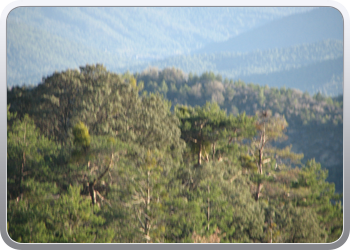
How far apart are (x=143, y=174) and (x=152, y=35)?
3.82 m

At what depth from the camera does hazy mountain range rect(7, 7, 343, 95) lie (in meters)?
6.57

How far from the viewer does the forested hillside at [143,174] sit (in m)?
6.84

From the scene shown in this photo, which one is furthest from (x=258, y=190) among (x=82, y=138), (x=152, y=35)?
(x=152, y=35)

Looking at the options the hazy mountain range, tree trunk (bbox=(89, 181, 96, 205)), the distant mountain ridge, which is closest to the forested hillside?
tree trunk (bbox=(89, 181, 96, 205))

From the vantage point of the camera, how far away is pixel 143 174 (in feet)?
26.2

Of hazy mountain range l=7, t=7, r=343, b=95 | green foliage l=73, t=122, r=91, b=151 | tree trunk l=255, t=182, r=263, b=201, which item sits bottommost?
tree trunk l=255, t=182, r=263, b=201

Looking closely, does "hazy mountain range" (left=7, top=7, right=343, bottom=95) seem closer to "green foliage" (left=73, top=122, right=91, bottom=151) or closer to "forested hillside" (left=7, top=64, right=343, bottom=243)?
"forested hillside" (left=7, top=64, right=343, bottom=243)

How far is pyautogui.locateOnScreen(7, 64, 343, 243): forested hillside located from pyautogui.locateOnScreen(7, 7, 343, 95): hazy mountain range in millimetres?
831

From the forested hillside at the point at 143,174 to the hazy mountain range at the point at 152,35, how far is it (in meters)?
0.83

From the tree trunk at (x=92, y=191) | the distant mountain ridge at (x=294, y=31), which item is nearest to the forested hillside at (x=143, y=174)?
the tree trunk at (x=92, y=191)

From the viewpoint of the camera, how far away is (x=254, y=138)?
12.3m

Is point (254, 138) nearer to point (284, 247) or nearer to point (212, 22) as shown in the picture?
point (212, 22)

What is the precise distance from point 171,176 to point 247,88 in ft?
145
